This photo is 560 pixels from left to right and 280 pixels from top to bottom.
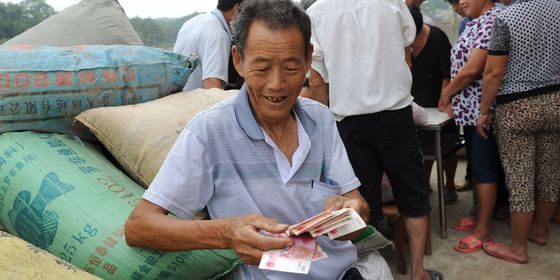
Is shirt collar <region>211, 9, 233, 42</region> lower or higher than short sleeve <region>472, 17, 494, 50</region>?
higher

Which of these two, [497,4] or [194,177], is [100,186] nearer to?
[194,177]

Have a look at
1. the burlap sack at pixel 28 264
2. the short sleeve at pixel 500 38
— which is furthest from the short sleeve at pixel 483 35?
the burlap sack at pixel 28 264

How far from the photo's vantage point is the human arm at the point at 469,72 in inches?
119

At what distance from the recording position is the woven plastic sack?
182 cm

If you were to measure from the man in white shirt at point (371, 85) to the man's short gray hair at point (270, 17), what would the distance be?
1.16 m

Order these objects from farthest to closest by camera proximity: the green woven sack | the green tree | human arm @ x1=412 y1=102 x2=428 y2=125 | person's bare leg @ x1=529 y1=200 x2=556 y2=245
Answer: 1. person's bare leg @ x1=529 y1=200 x2=556 y2=245
2. human arm @ x1=412 y1=102 x2=428 y2=125
3. the green tree
4. the green woven sack

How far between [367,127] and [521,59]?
3.18ft

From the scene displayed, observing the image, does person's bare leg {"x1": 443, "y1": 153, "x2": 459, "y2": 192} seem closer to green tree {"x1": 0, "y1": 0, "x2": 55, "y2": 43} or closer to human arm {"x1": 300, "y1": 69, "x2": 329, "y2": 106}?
human arm {"x1": 300, "y1": 69, "x2": 329, "y2": 106}

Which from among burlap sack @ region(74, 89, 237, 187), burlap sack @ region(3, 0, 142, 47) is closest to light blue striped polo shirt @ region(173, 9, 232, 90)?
burlap sack @ region(3, 0, 142, 47)

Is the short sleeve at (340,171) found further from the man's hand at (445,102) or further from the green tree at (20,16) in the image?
the man's hand at (445,102)

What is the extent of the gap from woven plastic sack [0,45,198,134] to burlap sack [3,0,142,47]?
0.39 meters

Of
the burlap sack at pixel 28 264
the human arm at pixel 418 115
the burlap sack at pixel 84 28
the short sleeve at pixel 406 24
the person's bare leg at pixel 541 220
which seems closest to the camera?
the burlap sack at pixel 28 264

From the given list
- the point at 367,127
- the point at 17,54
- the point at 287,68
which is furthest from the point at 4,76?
the point at 367,127

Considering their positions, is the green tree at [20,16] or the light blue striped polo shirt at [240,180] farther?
the green tree at [20,16]
